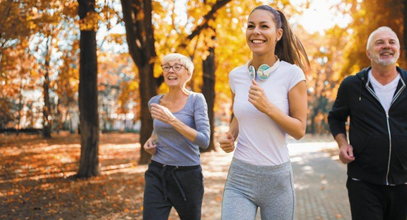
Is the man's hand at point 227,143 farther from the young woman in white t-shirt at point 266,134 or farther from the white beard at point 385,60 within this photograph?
the white beard at point 385,60

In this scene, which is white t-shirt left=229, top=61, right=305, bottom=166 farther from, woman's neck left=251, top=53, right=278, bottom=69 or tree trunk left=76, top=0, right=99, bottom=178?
tree trunk left=76, top=0, right=99, bottom=178

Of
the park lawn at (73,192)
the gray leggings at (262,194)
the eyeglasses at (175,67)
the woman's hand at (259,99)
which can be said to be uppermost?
the eyeglasses at (175,67)

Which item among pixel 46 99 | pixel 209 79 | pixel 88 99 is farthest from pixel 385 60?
pixel 46 99

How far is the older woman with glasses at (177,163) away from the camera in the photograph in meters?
4.30

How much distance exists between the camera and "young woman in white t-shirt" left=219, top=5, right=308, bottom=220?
3.20 metres

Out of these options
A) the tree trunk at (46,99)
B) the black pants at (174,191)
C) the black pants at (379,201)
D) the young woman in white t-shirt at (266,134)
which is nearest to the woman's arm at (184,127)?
the black pants at (174,191)

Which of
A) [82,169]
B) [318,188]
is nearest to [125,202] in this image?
[82,169]

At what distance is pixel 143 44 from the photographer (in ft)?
48.0

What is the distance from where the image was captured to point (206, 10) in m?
14.4

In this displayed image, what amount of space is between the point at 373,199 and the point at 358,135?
1.66 ft

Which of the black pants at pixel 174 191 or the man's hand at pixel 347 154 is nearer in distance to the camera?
the man's hand at pixel 347 154

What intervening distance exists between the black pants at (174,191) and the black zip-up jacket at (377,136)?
140 centimetres

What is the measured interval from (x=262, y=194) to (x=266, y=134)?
0.41m

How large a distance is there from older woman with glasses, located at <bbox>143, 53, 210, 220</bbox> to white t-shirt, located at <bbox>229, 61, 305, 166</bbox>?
102cm
